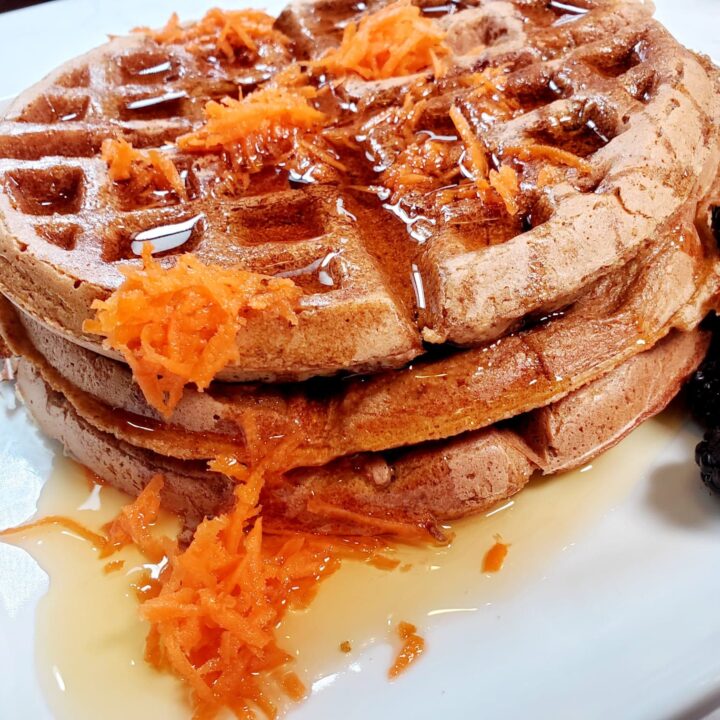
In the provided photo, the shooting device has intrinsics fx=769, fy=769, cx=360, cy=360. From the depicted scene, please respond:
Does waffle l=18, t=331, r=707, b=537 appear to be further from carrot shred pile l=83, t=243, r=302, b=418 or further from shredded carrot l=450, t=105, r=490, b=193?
shredded carrot l=450, t=105, r=490, b=193

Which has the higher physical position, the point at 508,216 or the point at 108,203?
the point at 108,203

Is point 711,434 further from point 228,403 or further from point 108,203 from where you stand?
point 108,203

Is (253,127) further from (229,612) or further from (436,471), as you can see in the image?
(229,612)

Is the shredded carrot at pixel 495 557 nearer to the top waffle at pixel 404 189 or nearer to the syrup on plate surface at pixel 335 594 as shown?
the syrup on plate surface at pixel 335 594

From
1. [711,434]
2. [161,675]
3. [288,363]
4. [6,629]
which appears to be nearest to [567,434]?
[711,434]

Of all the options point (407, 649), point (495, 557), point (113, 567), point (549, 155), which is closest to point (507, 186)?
point (549, 155)

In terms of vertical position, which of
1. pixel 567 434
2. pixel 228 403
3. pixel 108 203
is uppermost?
pixel 108 203
